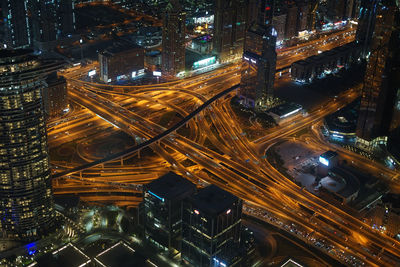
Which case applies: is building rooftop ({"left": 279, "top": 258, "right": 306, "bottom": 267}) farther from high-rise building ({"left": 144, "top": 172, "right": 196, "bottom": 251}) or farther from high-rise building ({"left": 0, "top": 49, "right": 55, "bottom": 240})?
high-rise building ({"left": 0, "top": 49, "right": 55, "bottom": 240})

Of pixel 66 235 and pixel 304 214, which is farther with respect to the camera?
pixel 304 214

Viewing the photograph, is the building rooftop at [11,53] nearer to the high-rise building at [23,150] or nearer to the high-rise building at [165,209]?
the high-rise building at [23,150]

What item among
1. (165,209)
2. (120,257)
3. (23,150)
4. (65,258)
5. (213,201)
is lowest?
(65,258)

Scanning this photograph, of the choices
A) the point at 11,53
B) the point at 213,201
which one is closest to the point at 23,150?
the point at 11,53

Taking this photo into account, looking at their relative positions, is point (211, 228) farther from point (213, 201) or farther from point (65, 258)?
point (65, 258)

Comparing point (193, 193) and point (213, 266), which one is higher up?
point (193, 193)

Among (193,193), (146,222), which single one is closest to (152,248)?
(146,222)

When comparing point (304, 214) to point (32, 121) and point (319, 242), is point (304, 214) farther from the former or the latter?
point (32, 121)

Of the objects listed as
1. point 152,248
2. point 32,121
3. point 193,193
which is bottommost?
point 152,248
